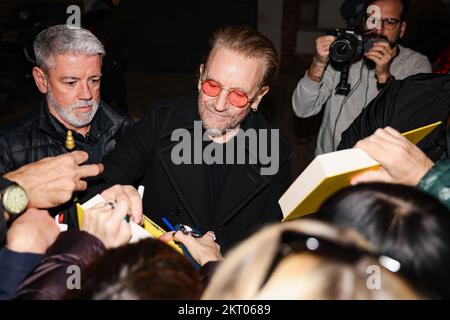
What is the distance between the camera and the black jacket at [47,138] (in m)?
2.18

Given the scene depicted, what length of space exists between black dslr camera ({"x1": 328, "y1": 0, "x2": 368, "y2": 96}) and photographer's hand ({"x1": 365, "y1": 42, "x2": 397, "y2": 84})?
0.07 meters

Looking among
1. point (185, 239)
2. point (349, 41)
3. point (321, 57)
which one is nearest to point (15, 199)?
point (185, 239)

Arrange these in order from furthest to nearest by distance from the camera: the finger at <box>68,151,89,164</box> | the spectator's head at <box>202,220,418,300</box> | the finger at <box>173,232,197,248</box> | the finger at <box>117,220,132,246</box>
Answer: the finger at <box>68,151,89,164</box>, the finger at <box>173,232,197,248</box>, the finger at <box>117,220,132,246</box>, the spectator's head at <box>202,220,418,300</box>

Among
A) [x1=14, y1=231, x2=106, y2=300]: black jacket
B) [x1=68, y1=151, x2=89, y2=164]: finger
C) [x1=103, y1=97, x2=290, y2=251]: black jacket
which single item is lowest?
[x1=103, y1=97, x2=290, y2=251]: black jacket

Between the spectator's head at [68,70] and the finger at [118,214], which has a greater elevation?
the spectator's head at [68,70]

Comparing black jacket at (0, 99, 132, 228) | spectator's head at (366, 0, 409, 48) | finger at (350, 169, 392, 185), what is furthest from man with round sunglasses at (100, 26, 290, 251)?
spectator's head at (366, 0, 409, 48)

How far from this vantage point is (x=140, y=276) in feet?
3.39

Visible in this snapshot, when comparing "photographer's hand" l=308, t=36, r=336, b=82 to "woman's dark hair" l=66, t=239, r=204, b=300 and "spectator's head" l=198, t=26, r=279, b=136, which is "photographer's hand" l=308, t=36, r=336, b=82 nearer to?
"spectator's head" l=198, t=26, r=279, b=136

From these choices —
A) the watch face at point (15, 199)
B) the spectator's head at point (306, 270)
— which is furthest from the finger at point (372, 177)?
the watch face at point (15, 199)

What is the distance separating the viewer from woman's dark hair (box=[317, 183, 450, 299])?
107 centimetres

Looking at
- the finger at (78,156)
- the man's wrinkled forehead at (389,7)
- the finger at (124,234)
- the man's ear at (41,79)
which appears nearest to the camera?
the finger at (124,234)

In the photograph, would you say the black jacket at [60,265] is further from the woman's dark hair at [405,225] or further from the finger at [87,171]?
the woman's dark hair at [405,225]
